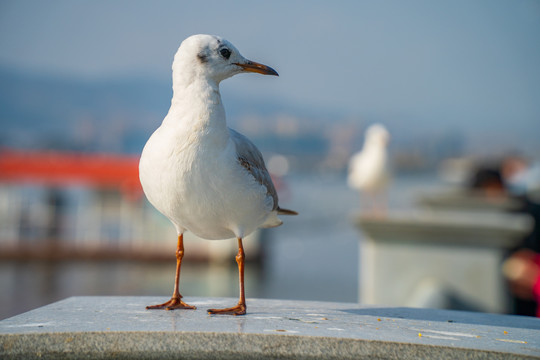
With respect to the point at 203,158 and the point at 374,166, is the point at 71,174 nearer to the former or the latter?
the point at 374,166

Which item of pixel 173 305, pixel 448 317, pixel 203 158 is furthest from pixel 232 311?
pixel 448 317

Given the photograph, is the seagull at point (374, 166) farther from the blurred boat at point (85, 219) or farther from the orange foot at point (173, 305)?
the blurred boat at point (85, 219)

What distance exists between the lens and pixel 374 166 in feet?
32.7

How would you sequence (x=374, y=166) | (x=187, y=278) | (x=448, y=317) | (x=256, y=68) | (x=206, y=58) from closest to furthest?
(x=206, y=58), (x=256, y=68), (x=448, y=317), (x=374, y=166), (x=187, y=278)

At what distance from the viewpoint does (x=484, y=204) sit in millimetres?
8156

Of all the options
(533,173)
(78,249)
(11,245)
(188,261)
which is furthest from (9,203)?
(533,173)

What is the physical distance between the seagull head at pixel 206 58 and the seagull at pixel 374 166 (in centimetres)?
719

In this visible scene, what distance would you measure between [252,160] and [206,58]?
58 cm

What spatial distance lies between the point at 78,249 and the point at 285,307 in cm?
2109

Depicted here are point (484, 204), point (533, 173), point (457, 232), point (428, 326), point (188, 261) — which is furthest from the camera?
point (188, 261)

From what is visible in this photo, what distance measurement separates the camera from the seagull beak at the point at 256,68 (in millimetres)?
3068

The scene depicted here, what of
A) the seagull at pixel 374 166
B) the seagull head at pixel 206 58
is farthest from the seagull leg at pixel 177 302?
the seagull at pixel 374 166

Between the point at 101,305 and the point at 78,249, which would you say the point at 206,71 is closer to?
the point at 101,305

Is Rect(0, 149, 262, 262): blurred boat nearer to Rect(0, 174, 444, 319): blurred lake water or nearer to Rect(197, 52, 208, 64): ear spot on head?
Rect(0, 174, 444, 319): blurred lake water
